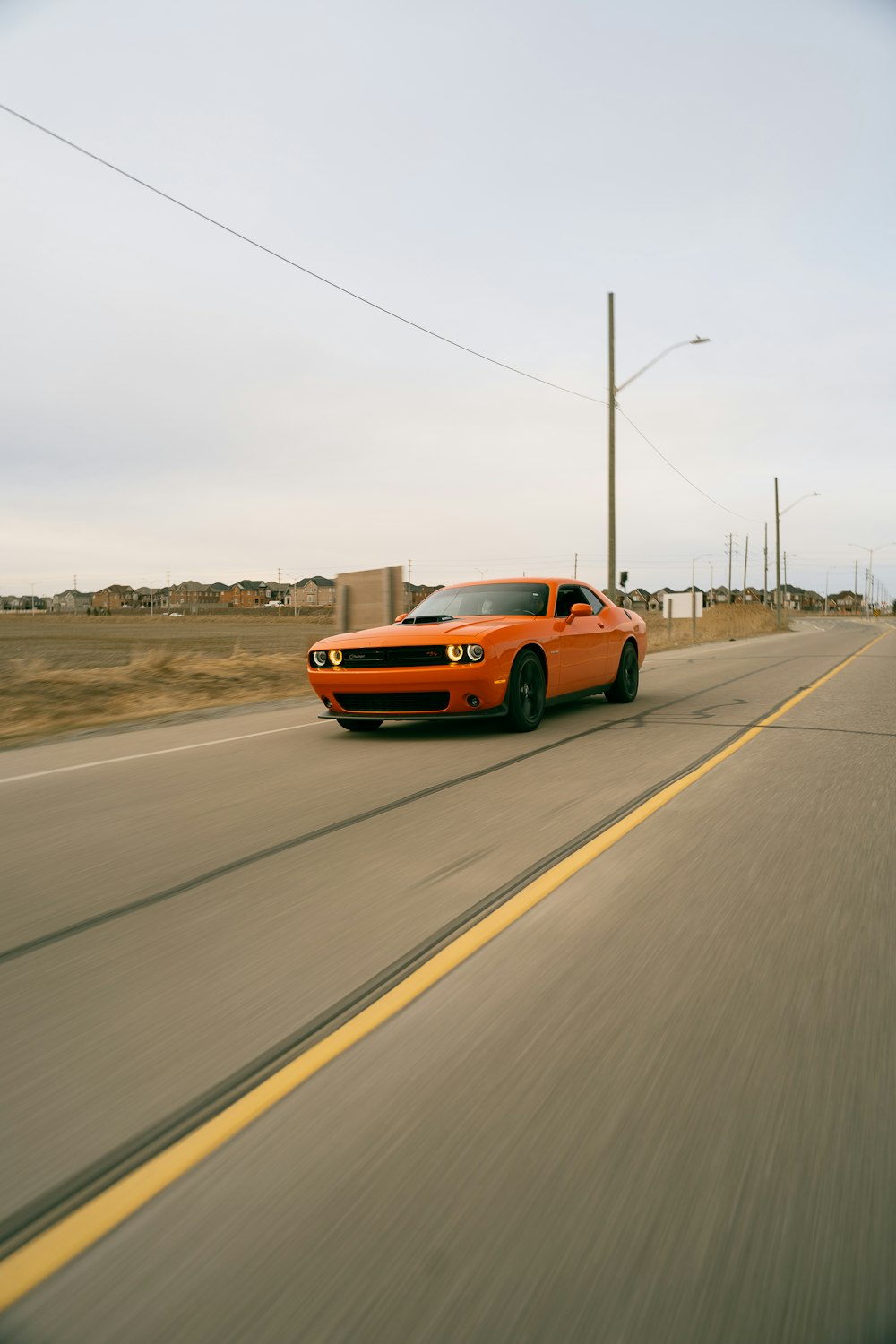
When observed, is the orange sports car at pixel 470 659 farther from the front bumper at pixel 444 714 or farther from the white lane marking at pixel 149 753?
the white lane marking at pixel 149 753

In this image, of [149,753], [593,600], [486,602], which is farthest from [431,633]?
[593,600]

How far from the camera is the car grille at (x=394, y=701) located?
922 centimetres

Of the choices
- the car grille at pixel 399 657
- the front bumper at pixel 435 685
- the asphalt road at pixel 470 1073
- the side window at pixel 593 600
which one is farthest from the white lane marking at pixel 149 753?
the side window at pixel 593 600

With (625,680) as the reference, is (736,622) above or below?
below

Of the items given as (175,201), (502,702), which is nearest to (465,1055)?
(502,702)

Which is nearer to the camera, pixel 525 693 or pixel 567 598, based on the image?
pixel 525 693

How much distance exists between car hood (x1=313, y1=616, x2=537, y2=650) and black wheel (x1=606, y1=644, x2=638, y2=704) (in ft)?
8.81

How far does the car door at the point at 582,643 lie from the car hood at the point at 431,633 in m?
0.81

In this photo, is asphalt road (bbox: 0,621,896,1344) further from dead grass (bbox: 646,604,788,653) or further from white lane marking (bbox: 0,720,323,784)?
dead grass (bbox: 646,604,788,653)

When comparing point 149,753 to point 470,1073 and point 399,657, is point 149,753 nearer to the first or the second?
point 399,657

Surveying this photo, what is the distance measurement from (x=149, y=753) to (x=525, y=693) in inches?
136

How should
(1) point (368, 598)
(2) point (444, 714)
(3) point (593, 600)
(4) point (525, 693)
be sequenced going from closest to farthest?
(2) point (444, 714) → (4) point (525, 693) → (3) point (593, 600) → (1) point (368, 598)

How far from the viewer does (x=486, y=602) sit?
10906 millimetres

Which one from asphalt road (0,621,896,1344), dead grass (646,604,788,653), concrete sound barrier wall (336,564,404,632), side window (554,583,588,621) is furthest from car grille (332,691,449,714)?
dead grass (646,604,788,653)
